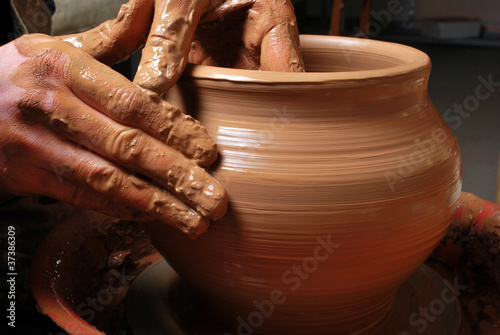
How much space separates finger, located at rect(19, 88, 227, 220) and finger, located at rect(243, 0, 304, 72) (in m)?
0.36

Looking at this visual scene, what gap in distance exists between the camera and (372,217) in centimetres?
87

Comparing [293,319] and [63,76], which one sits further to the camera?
[293,319]

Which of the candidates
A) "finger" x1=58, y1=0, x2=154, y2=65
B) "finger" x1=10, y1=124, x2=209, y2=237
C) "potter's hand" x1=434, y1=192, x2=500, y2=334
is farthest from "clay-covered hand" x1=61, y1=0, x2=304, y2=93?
"potter's hand" x1=434, y1=192, x2=500, y2=334

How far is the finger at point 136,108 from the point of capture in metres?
0.83

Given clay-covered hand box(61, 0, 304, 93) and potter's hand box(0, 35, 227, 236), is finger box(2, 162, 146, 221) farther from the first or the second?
clay-covered hand box(61, 0, 304, 93)

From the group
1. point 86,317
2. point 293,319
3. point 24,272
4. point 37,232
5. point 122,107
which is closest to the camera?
point 122,107

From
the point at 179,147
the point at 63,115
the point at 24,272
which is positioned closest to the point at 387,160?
the point at 179,147

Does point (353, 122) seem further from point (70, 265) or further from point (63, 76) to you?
point (70, 265)

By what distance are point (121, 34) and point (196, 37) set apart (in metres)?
0.24

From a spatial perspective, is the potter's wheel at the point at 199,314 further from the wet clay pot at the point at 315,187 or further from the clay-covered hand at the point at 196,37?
the clay-covered hand at the point at 196,37

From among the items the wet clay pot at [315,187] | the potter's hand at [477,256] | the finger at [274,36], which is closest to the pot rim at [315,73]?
the wet clay pot at [315,187]

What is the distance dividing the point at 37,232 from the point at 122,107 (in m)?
0.85

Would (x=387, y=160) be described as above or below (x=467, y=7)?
above

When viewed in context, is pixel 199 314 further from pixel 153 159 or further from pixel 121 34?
pixel 121 34
